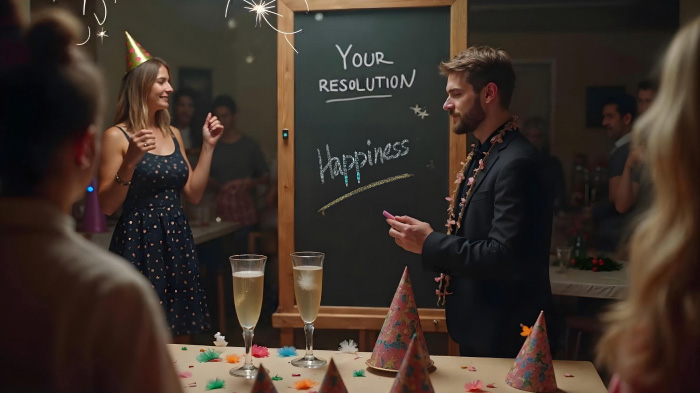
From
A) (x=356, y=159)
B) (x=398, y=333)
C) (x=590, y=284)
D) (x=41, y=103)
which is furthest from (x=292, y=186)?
(x=41, y=103)

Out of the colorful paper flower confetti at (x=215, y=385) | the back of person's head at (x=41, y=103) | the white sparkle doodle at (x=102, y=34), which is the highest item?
the white sparkle doodle at (x=102, y=34)

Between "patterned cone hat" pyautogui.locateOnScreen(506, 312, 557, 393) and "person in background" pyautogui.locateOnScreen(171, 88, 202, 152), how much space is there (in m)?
2.54

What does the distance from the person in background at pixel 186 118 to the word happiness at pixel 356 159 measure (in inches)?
34.2

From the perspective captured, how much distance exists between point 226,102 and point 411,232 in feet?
5.64

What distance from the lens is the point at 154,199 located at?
284cm

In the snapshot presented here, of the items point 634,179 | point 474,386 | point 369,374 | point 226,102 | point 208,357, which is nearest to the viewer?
point 474,386

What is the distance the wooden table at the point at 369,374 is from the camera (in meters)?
1.47

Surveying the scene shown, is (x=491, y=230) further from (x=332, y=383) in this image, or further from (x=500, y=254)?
(x=332, y=383)

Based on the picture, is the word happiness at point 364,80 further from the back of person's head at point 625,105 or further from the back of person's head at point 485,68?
the back of person's head at point 625,105

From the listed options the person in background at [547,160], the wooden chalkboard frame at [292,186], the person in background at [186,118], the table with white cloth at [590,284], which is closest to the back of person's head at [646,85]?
the person in background at [547,160]

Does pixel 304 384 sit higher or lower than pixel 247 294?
lower

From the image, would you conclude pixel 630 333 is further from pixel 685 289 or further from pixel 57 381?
pixel 57 381

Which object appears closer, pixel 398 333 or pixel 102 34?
pixel 398 333

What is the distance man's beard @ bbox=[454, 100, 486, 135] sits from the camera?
238cm
